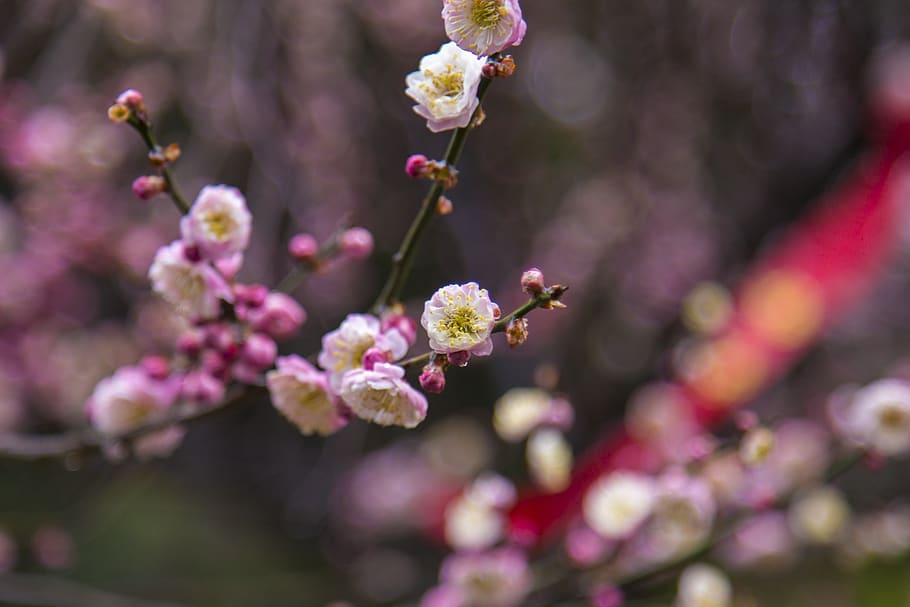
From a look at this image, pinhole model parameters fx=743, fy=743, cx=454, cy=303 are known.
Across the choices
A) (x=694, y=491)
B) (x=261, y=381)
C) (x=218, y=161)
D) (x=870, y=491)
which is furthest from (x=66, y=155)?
(x=870, y=491)

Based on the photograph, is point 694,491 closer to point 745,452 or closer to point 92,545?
point 745,452

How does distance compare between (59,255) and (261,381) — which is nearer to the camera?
(261,381)

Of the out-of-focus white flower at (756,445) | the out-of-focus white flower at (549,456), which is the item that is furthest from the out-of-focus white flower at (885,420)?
the out-of-focus white flower at (549,456)

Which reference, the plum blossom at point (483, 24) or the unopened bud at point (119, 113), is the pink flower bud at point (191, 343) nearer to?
the unopened bud at point (119, 113)

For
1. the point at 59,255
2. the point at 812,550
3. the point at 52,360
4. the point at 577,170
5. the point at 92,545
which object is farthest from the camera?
→ the point at 577,170

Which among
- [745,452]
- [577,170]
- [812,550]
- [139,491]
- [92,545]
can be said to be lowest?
[745,452]

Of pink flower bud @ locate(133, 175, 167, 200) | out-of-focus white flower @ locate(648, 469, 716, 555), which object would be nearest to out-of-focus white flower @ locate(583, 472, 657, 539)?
out-of-focus white flower @ locate(648, 469, 716, 555)

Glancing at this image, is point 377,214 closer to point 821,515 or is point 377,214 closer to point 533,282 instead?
point 821,515
